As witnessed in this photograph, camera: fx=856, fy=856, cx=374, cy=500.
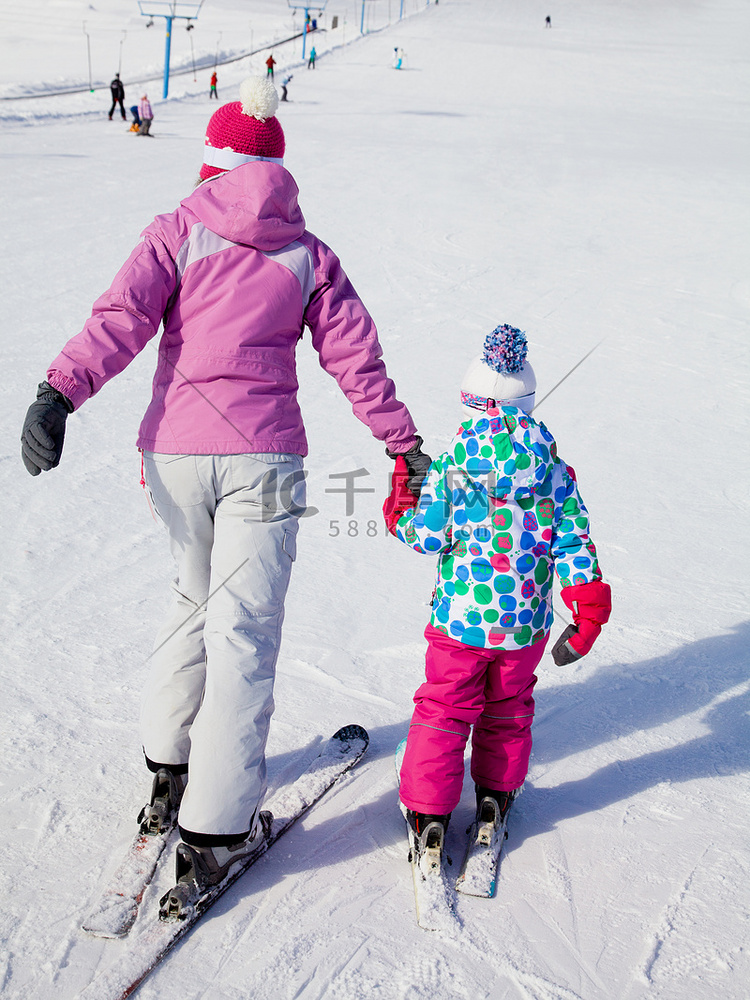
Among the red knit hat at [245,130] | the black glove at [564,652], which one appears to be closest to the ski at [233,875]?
the black glove at [564,652]

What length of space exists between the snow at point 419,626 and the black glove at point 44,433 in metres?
0.99

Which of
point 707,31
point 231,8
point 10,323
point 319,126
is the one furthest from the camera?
point 231,8

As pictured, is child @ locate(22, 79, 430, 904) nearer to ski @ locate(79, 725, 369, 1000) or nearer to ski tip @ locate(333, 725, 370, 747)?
ski @ locate(79, 725, 369, 1000)

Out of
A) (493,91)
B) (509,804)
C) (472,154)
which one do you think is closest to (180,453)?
(509,804)

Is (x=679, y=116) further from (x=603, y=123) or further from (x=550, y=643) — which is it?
(x=550, y=643)

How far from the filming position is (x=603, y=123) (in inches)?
759

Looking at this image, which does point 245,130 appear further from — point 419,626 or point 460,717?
point 419,626

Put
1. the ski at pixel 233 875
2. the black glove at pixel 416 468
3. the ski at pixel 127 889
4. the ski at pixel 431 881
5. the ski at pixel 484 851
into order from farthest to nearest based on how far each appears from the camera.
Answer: the black glove at pixel 416 468
the ski at pixel 484 851
the ski at pixel 431 881
the ski at pixel 127 889
the ski at pixel 233 875

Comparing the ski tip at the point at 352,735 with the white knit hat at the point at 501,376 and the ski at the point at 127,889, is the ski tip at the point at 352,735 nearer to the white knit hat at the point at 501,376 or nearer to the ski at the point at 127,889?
the ski at the point at 127,889

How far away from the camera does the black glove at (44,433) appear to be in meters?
1.72

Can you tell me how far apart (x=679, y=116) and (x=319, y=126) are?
976 centimetres

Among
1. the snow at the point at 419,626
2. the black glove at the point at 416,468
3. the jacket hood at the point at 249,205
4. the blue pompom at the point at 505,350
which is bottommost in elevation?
the snow at the point at 419,626

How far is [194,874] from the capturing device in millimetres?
1927

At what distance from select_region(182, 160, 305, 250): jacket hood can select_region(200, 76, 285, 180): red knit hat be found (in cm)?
6
